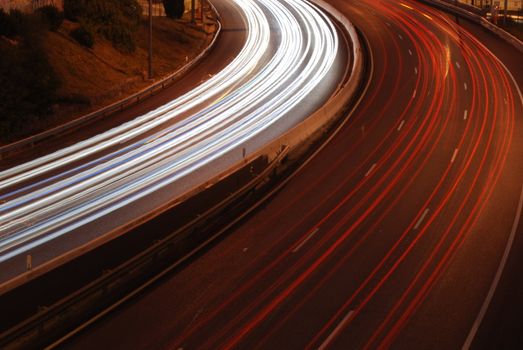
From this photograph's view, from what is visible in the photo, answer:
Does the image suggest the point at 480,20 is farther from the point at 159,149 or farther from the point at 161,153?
the point at 161,153

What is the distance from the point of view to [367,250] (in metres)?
20.9

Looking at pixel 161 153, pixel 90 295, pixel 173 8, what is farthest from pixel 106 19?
pixel 90 295

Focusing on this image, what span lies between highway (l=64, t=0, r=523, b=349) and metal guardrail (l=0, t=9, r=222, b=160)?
1095 centimetres

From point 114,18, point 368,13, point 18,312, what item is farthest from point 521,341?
point 368,13

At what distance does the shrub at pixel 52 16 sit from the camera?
42625mm

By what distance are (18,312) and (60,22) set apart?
3178 centimetres

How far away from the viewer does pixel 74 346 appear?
50.3 ft

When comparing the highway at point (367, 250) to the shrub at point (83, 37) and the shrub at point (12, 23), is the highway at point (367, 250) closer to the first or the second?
the shrub at point (83, 37)

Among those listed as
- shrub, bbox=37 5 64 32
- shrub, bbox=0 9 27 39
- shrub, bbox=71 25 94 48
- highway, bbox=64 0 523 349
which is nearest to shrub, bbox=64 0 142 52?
shrub, bbox=71 25 94 48

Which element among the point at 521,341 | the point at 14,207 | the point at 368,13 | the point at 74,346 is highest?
the point at 521,341

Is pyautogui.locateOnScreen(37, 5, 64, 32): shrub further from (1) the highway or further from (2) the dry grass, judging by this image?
(1) the highway

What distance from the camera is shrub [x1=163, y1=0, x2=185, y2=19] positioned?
196ft

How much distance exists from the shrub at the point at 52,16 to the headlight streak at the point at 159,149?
9.51 m

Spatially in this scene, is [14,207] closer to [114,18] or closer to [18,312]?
[18,312]
